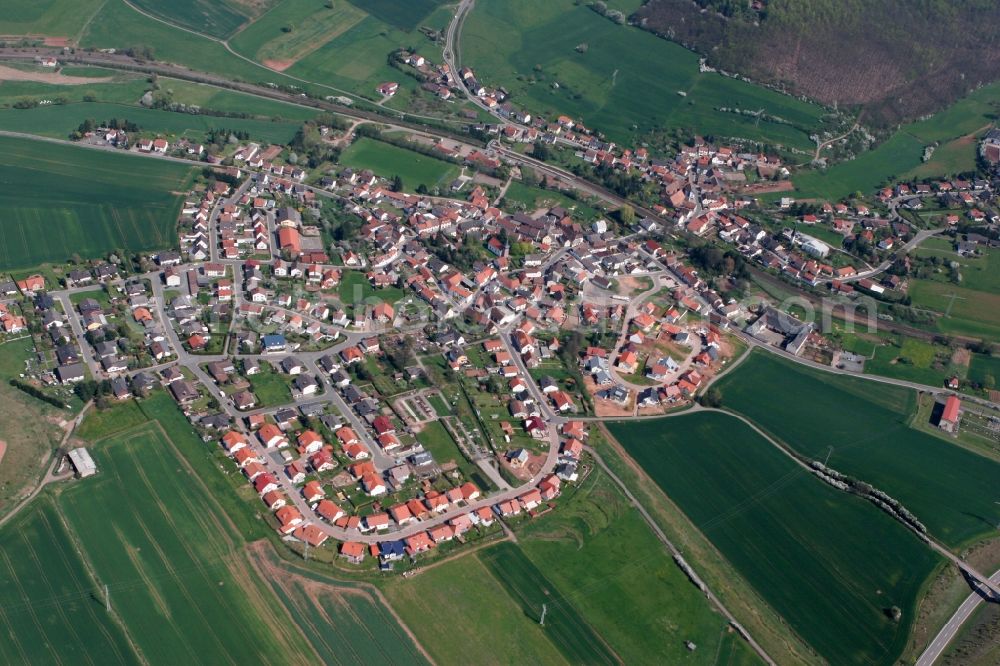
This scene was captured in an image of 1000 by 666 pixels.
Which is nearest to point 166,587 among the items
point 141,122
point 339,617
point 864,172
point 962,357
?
A: point 339,617

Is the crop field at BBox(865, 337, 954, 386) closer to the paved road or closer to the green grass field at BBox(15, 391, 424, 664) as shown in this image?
the paved road

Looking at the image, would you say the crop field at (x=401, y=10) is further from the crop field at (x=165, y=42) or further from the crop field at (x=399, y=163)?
the crop field at (x=399, y=163)

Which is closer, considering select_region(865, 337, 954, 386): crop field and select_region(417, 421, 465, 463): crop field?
select_region(417, 421, 465, 463): crop field

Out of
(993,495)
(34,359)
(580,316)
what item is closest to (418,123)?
(580,316)

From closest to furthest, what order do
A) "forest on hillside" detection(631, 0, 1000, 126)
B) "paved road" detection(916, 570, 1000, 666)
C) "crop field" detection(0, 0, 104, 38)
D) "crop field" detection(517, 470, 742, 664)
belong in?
"crop field" detection(517, 470, 742, 664), "paved road" detection(916, 570, 1000, 666), "crop field" detection(0, 0, 104, 38), "forest on hillside" detection(631, 0, 1000, 126)

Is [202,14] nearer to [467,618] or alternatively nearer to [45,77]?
[45,77]

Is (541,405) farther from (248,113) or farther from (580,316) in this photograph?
(248,113)

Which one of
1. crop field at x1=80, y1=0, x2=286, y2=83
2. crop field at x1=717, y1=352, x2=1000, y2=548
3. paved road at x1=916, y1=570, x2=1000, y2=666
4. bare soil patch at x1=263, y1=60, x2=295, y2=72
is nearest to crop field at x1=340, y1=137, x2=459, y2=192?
crop field at x1=80, y1=0, x2=286, y2=83
